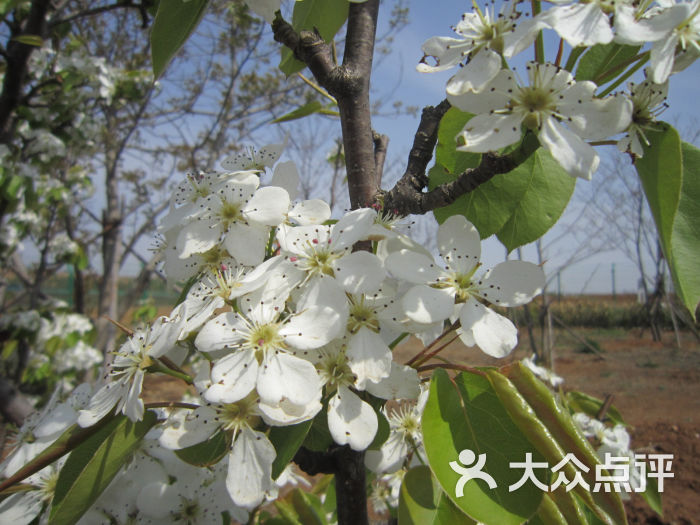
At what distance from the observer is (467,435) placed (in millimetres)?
607

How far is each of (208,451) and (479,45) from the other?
27.1 inches

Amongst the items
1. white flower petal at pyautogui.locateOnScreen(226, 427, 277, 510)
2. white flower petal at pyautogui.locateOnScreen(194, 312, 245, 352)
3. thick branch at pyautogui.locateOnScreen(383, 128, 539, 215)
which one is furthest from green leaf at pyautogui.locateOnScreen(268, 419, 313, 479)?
thick branch at pyautogui.locateOnScreen(383, 128, 539, 215)

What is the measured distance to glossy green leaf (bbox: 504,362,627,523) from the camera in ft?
1.78

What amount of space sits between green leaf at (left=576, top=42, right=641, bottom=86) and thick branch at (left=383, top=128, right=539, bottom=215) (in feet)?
0.42

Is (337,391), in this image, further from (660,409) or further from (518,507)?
(660,409)

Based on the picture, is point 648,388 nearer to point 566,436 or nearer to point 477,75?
point 566,436

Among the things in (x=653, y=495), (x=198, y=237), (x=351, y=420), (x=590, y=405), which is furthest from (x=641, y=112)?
(x=590, y=405)

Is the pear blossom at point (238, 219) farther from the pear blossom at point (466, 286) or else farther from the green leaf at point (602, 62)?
the green leaf at point (602, 62)

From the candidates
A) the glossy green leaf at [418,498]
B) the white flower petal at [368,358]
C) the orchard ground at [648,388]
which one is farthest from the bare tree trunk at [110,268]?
the white flower petal at [368,358]

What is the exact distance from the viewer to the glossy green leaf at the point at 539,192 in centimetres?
72

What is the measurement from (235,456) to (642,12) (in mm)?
748

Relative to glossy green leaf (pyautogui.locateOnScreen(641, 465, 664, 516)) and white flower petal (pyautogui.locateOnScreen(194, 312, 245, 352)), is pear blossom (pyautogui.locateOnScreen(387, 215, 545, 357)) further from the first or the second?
glossy green leaf (pyautogui.locateOnScreen(641, 465, 664, 516))

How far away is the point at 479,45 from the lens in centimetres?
61

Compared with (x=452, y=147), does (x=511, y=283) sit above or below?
below
